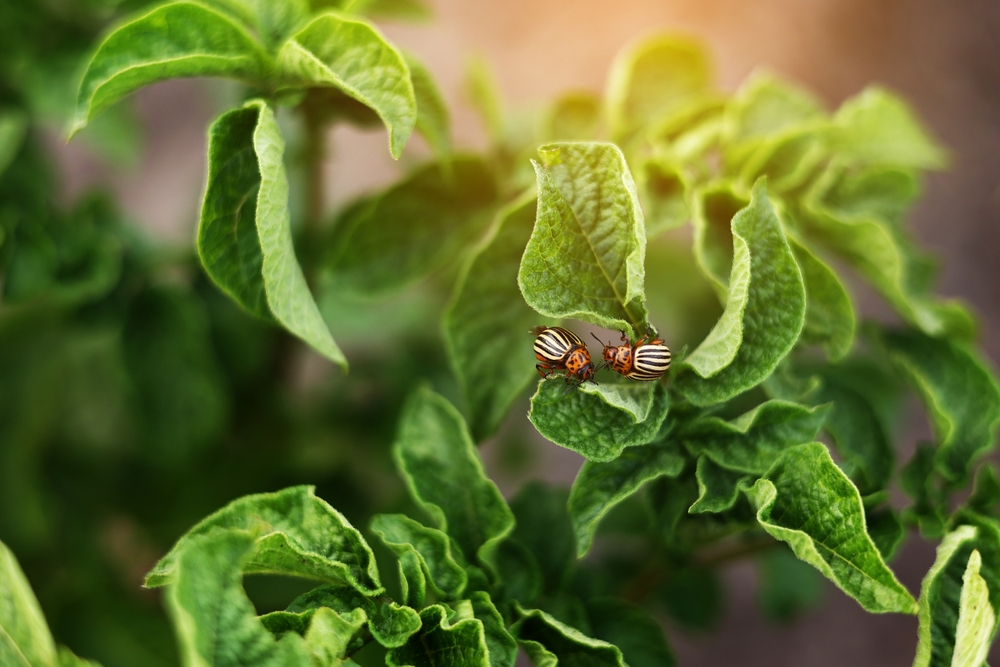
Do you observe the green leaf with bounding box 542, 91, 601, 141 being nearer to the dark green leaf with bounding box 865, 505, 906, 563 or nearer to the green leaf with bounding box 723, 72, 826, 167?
the green leaf with bounding box 723, 72, 826, 167

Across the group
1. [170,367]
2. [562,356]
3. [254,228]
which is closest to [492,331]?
[562,356]

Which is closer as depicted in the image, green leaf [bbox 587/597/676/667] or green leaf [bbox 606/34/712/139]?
green leaf [bbox 587/597/676/667]

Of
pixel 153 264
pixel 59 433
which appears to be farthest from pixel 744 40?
pixel 59 433

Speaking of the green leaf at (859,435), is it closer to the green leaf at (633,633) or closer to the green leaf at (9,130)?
the green leaf at (633,633)

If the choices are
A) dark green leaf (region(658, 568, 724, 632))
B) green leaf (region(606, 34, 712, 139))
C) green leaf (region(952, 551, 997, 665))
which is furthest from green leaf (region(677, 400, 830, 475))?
dark green leaf (region(658, 568, 724, 632))

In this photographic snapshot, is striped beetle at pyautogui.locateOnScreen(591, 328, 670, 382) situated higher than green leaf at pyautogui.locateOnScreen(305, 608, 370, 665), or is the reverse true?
striped beetle at pyautogui.locateOnScreen(591, 328, 670, 382)

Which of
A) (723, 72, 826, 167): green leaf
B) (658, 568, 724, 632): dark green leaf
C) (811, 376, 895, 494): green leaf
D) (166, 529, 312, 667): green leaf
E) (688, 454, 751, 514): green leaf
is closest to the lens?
(166, 529, 312, 667): green leaf

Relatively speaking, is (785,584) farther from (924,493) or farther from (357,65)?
(357,65)

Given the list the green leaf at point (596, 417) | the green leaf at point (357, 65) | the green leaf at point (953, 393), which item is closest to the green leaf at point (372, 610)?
the green leaf at point (596, 417)
